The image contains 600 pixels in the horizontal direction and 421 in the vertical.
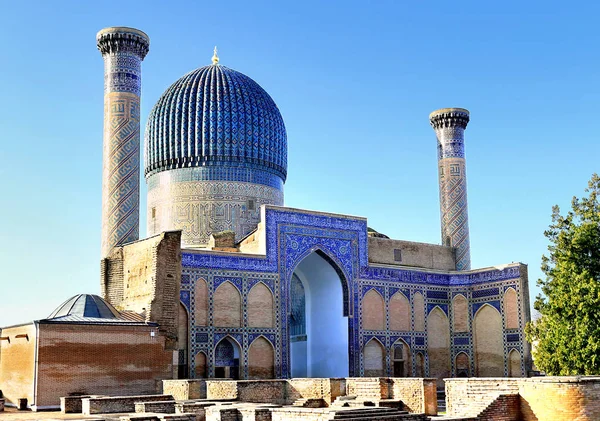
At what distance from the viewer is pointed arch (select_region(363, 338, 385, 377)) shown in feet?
63.6

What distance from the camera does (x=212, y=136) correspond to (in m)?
21.2

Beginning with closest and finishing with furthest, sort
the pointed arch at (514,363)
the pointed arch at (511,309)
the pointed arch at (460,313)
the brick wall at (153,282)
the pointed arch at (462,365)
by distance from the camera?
the brick wall at (153,282), the pointed arch at (514,363), the pointed arch at (511,309), the pointed arch at (462,365), the pointed arch at (460,313)

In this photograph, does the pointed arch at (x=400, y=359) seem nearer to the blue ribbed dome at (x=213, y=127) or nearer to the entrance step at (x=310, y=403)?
the blue ribbed dome at (x=213, y=127)

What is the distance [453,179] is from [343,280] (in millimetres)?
5669

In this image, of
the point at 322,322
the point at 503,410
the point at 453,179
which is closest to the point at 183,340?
the point at 322,322

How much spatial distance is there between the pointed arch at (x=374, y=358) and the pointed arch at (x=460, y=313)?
2518 millimetres

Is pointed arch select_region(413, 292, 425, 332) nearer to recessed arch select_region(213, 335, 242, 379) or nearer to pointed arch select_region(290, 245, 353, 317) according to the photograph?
pointed arch select_region(290, 245, 353, 317)

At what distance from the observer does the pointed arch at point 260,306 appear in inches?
698

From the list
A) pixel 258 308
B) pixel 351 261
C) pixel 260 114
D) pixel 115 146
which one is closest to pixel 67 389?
pixel 258 308

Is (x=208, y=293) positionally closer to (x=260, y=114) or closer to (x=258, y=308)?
(x=258, y=308)

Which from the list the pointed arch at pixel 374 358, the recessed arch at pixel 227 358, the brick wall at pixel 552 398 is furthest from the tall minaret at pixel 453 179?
the brick wall at pixel 552 398

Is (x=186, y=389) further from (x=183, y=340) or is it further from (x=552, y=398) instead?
(x=552, y=398)

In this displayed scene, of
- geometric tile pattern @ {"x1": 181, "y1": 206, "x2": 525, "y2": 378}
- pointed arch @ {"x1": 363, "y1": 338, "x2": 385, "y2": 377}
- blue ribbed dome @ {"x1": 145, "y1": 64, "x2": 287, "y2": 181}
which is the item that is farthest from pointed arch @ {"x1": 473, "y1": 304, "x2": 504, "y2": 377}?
blue ribbed dome @ {"x1": 145, "y1": 64, "x2": 287, "y2": 181}

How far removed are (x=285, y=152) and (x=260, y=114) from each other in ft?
4.78
